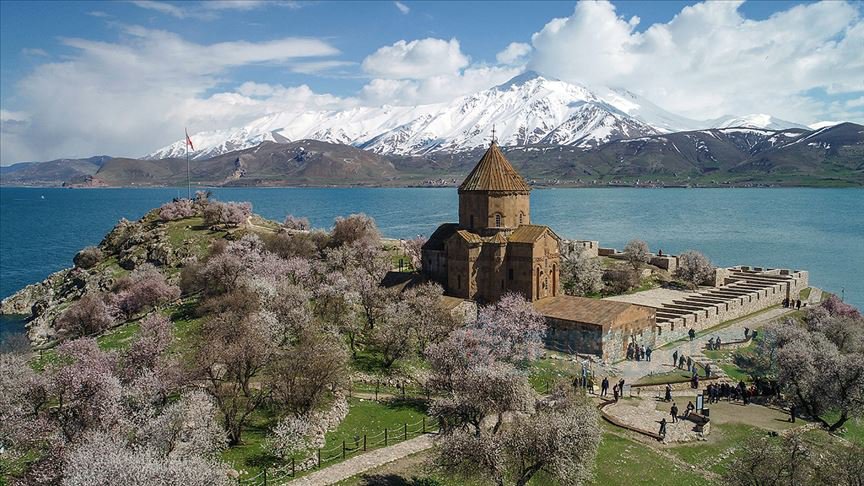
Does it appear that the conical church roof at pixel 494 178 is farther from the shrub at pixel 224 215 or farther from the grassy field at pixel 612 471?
the shrub at pixel 224 215

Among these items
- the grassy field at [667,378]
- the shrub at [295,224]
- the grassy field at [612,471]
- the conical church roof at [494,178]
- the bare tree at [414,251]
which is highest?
the conical church roof at [494,178]

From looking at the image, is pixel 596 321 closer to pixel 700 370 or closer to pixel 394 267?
pixel 700 370

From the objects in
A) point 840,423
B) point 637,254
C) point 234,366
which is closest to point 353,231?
point 637,254

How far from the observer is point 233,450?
93.0 feet

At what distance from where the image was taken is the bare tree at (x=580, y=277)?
65.7 meters

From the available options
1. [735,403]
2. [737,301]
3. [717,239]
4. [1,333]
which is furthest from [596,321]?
[717,239]

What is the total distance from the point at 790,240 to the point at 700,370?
109 metres

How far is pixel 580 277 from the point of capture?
217 ft

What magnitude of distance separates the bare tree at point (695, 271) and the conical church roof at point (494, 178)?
30976mm

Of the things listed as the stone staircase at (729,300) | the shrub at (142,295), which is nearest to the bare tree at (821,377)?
the stone staircase at (729,300)

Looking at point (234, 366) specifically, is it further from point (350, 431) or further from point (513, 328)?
point (513, 328)

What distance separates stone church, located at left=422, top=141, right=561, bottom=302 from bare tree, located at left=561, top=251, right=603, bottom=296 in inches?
488

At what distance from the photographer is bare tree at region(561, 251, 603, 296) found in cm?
6569

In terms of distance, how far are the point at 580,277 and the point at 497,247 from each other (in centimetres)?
1772
